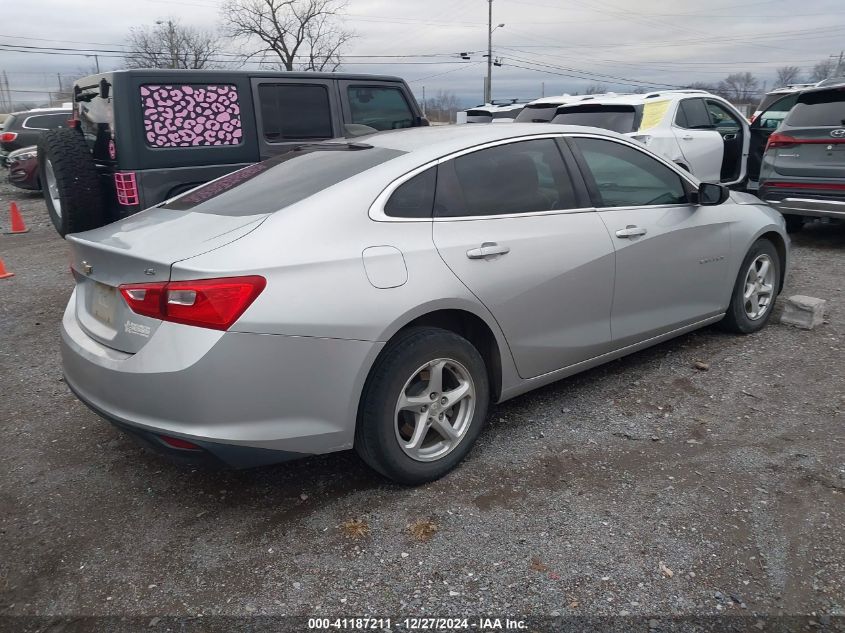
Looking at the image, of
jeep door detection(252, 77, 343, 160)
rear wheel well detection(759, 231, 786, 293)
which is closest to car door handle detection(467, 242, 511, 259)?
rear wheel well detection(759, 231, 786, 293)

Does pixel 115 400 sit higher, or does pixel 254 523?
pixel 115 400

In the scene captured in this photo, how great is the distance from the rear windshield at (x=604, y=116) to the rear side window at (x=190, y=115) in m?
3.98

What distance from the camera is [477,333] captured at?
348 cm

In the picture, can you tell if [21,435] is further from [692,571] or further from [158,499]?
[692,571]

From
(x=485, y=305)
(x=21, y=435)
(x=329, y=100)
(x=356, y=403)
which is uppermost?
(x=329, y=100)

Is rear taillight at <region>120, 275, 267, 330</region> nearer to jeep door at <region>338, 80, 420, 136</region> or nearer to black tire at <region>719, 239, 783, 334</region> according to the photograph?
black tire at <region>719, 239, 783, 334</region>

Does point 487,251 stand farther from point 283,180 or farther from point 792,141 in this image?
point 792,141

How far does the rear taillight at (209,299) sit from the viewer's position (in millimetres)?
2623

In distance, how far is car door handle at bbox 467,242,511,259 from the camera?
3.29 metres

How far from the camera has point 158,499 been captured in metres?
3.24

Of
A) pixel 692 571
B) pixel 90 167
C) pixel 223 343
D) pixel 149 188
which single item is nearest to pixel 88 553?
pixel 223 343

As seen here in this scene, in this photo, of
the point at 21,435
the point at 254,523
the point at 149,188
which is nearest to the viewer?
the point at 254,523

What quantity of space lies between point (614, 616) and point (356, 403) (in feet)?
4.18

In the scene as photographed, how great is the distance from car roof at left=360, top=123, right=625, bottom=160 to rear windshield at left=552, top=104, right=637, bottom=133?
443 cm
